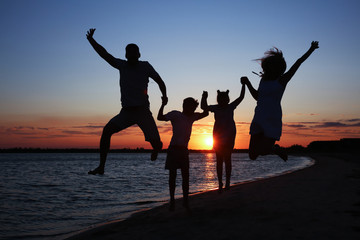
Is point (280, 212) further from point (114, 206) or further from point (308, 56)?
point (114, 206)

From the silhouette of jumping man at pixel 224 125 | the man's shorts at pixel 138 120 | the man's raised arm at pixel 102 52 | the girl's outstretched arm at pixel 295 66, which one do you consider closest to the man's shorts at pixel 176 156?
the man's shorts at pixel 138 120

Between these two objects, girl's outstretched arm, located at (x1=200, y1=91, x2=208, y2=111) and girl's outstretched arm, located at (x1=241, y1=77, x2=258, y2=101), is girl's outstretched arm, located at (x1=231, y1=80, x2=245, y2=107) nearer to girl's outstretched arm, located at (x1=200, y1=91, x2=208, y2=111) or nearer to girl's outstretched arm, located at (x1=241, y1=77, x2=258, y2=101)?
girl's outstretched arm, located at (x1=200, y1=91, x2=208, y2=111)

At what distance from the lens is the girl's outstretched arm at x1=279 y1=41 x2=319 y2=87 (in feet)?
17.4

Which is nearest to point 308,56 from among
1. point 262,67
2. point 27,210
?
point 262,67

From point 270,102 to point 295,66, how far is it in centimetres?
81

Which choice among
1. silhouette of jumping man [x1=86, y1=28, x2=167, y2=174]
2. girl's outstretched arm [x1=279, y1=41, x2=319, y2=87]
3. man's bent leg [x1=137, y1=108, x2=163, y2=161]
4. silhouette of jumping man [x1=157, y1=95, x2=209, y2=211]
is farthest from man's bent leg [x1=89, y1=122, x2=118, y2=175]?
girl's outstretched arm [x1=279, y1=41, x2=319, y2=87]

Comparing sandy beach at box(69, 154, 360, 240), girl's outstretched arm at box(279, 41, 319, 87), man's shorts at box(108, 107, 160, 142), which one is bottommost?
sandy beach at box(69, 154, 360, 240)

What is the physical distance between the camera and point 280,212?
575 centimetres

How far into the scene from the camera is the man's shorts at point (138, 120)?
5.38 m

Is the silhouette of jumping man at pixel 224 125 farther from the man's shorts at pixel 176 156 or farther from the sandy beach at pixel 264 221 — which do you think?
the man's shorts at pixel 176 156

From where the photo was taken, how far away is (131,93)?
5.29m

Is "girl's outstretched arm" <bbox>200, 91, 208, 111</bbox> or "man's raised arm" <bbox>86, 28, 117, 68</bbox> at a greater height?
"man's raised arm" <bbox>86, 28, 117, 68</bbox>

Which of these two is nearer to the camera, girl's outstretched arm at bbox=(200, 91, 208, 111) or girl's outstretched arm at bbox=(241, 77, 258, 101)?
girl's outstretched arm at bbox=(241, 77, 258, 101)

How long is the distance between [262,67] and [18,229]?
10.2 meters
